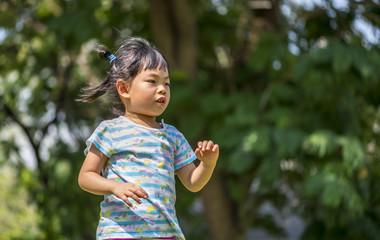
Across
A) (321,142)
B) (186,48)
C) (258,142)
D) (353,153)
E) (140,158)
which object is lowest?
(353,153)

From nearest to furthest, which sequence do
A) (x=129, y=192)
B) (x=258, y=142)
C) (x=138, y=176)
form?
(x=129, y=192) → (x=138, y=176) → (x=258, y=142)

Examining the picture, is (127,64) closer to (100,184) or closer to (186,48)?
(100,184)

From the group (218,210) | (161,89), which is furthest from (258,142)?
(161,89)

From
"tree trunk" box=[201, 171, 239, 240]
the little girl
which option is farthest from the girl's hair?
"tree trunk" box=[201, 171, 239, 240]

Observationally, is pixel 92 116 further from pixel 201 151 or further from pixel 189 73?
pixel 201 151

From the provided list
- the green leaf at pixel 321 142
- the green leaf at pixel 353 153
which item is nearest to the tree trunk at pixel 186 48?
the green leaf at pixel 321 142

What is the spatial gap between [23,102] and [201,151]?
575 centimetres

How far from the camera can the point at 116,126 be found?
6.25 feet

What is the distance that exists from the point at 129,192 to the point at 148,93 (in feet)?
1.24

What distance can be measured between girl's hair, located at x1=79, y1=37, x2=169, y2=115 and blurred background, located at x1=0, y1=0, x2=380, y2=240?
103 inches

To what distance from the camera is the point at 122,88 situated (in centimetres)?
198

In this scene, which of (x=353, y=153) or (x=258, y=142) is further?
(x=353, y=153)

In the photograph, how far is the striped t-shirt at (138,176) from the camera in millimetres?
1807

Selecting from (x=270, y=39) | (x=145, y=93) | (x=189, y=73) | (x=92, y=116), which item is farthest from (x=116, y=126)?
A: (x=92, y=116)
